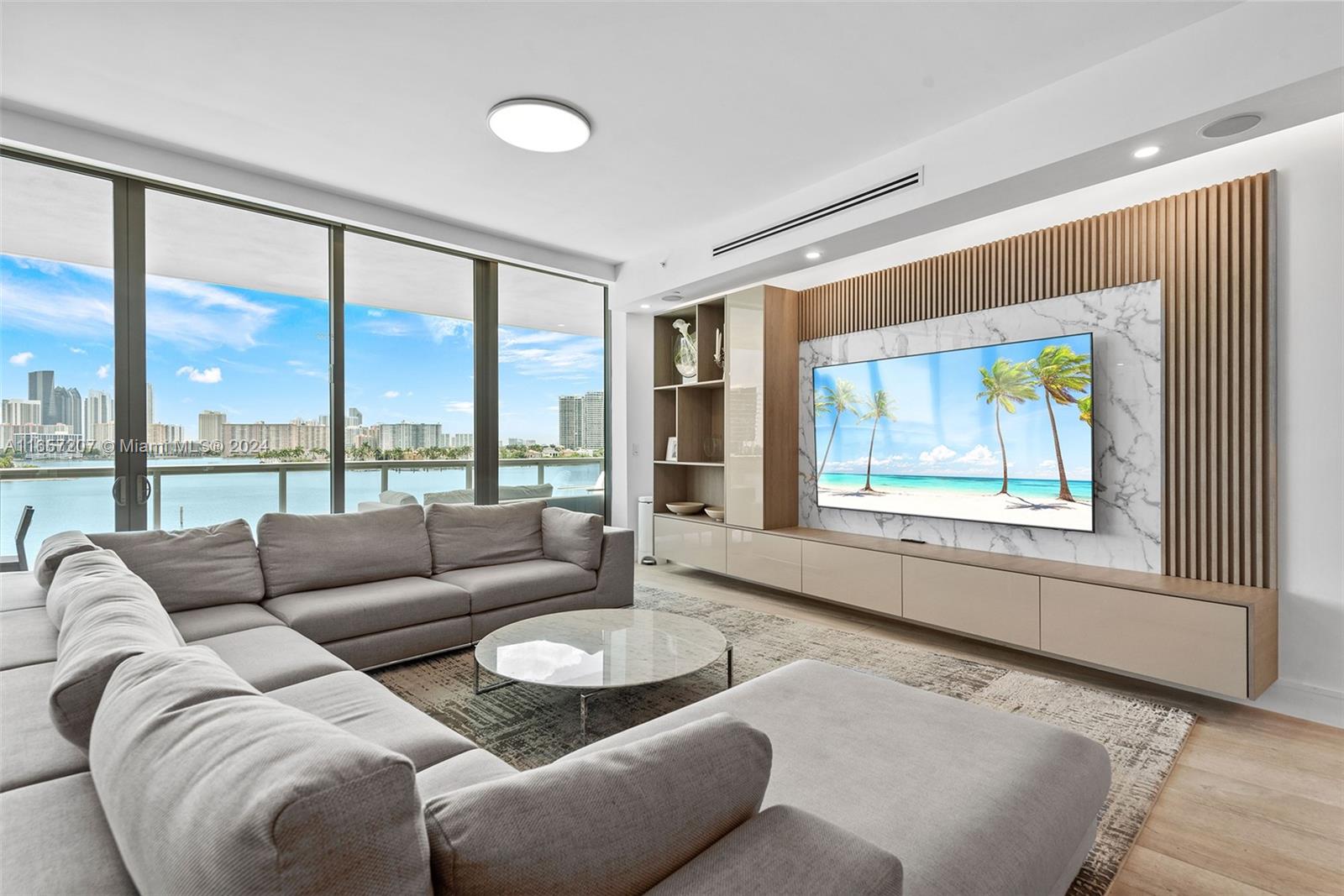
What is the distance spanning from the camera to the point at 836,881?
80 cm

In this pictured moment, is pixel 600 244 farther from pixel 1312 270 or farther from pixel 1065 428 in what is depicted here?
pixel 1312 270

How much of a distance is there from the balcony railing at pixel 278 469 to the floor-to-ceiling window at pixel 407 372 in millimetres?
13

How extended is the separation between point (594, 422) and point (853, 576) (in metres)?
2.86

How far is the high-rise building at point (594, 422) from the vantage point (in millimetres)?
5797

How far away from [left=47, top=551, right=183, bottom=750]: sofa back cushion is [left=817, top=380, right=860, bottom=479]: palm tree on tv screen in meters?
3.83

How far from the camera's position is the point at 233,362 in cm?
387

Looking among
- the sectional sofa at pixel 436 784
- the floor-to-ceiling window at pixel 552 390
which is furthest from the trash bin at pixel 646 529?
the sectional sofa at pixel 436 784

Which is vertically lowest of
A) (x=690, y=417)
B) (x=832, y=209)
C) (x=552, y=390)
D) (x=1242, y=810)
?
Result: (x=1242, y=810)

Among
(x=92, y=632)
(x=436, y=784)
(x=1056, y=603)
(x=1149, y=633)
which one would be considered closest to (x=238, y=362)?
(x=92, y=632)

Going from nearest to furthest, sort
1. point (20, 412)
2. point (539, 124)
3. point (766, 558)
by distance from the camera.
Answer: point (539, 124) < point (20, 412) < point (766, 558)

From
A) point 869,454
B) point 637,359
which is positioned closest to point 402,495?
point 637,359

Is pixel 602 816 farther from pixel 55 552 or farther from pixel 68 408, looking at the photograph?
pixel 68 408

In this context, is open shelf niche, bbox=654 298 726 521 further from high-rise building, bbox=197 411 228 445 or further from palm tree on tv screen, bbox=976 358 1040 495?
high-rise building, bbox=197 411 228 445

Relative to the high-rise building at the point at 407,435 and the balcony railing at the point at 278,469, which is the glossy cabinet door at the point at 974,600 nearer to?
the balcony railing at the point at 278,469
